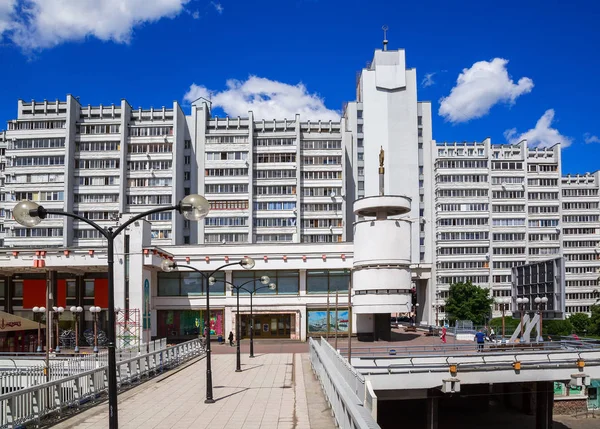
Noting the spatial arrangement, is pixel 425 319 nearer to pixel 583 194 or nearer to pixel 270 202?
pixel 270 202

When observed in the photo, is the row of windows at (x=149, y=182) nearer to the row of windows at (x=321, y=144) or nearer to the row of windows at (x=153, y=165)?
the row of windows at (x=153, y=165)

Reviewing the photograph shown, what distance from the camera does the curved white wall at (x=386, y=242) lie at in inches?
1826

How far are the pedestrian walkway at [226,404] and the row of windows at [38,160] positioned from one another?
6124 cm

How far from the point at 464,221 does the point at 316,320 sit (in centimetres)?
4642

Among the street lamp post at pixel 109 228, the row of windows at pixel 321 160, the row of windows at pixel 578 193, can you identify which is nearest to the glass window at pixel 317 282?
the row of windows at pixel 321 160

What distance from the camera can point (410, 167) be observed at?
292 ft

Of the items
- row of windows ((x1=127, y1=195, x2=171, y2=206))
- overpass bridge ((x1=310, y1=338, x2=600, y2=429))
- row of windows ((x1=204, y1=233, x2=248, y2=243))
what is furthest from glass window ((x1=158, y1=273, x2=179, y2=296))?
row of windows ((x1=127, y1=195, x2=171, y2=206))

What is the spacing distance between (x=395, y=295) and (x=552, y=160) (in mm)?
→ 65162

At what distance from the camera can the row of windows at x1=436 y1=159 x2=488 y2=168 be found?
3735 inches

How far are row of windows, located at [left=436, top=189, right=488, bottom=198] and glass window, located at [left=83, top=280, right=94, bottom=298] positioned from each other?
182 feet

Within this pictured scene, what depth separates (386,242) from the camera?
4641 centimetres

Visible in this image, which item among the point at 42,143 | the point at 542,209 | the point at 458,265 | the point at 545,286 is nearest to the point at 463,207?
the point at 458,265

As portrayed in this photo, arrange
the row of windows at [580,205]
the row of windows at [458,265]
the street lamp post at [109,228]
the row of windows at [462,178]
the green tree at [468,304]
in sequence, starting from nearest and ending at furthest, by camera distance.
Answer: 1. the street lamp post at [109,228]
2. the green tree at [468,304]
3. the row of windows at [458,265]
4. the row of windows at [462,178]
5. the row of windows at [580,205]

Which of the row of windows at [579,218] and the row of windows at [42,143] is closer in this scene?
Result: the row of windows at [42,143]
